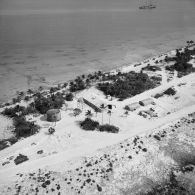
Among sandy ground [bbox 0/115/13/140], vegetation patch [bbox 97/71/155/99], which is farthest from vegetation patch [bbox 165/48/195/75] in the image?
sandy ground [bbox 0/115/13/140]

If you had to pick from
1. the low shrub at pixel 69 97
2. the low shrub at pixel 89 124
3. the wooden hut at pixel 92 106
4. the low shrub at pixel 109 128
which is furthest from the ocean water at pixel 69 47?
the low shrub at pixel 109 128

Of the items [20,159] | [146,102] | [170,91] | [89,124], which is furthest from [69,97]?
[170,91]

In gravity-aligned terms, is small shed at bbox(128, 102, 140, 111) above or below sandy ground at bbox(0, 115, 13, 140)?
above

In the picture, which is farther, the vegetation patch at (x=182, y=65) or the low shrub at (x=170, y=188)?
the vegetation patch at (x=182, y=65)

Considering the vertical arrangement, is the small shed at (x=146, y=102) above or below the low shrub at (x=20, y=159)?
above

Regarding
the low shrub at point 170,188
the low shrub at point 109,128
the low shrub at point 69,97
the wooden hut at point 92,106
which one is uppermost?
the low shrub at point 69,97

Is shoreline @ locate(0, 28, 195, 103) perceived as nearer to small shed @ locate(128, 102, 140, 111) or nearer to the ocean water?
the ocean water

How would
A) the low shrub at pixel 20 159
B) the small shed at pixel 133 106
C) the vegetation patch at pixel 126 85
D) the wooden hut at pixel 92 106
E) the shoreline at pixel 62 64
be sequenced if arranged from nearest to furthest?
1. the low shrub at pixel 20 159
2. the wooden hut at pixel 92 106
3. the small shed at pixel 133 106
4. the vegetation patch at pixel 126 85
5. the shoreline at pixel 62 64

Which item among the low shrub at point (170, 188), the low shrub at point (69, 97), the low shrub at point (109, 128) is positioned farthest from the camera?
the low shrub at point (69, 97)

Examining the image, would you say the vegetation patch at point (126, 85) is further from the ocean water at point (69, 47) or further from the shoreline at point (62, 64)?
the ocean water at point (69, 47)

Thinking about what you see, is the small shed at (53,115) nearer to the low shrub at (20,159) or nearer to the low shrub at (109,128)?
the low shrub at (109,128)
